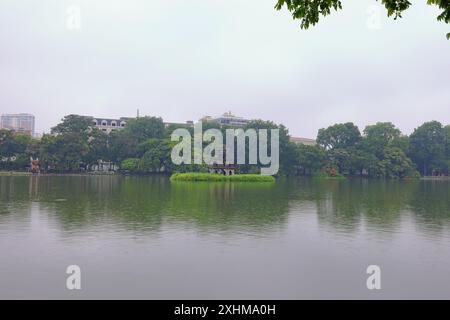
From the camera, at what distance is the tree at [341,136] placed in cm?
7538

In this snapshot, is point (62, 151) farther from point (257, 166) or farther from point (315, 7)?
point (315, 7)

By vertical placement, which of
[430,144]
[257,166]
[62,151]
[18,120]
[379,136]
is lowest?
[257,166]

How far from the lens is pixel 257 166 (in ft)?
197

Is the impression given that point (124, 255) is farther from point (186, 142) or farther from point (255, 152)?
point (255, 152)

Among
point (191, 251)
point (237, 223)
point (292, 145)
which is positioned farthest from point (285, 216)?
point (292, 145)

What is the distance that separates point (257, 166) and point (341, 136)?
78.1 feet

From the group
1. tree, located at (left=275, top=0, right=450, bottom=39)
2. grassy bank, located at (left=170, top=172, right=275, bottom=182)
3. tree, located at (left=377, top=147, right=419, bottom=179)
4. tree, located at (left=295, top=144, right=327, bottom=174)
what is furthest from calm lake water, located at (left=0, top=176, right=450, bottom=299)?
tree, located at (left=377, top=147, right=419, bottom=179)

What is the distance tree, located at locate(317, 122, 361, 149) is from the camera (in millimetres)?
75375

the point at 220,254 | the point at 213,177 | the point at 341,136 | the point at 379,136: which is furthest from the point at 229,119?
the point at 220,254

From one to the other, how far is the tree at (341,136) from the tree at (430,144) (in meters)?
13.1

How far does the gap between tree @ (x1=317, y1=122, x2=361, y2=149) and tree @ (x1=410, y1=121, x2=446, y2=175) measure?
13.1 metres

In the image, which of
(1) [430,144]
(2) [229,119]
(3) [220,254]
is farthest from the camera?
(2) [229,119]

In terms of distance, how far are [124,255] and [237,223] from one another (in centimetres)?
525
